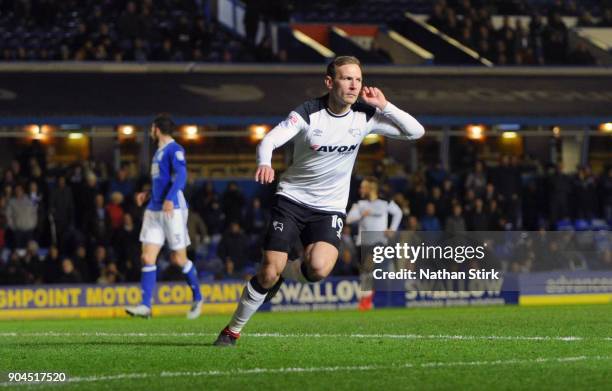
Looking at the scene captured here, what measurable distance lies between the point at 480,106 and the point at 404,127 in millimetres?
20983

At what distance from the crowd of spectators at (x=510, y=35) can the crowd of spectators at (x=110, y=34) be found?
21.4 feet

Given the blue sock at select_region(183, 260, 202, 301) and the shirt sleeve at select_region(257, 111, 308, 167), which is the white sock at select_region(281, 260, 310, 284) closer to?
the shirt sleeve at select_region(257, 111, 308, 167)

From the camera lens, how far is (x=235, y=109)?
29672 mm

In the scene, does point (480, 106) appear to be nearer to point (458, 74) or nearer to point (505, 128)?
point (458, 74)

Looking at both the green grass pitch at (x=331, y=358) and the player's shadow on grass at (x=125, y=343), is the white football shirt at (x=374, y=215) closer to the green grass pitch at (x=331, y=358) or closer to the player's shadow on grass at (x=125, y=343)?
the green grass pitch at (x=331, y=358)

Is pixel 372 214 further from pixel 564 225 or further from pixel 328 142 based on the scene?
pixel 328 142

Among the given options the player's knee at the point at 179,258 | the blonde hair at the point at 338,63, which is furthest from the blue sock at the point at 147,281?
the blonde hair at the point at 338,63

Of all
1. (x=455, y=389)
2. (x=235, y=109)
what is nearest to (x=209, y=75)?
(x=235, y=109)

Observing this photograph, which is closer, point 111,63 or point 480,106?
point 111,63

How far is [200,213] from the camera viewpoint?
27.2 m

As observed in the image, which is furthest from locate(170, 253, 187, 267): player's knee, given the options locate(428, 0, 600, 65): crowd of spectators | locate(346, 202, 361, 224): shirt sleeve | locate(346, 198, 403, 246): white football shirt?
locate(428, 0, 600, 65): crowd of spectators

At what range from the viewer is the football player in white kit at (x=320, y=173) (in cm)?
1053

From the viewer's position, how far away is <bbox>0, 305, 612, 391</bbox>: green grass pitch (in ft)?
27.6

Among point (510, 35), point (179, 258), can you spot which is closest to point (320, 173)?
point (179, 258)
